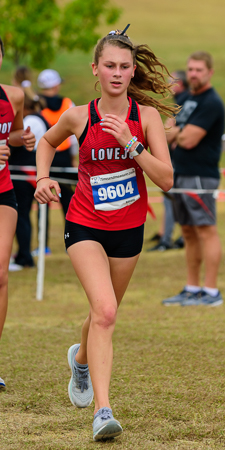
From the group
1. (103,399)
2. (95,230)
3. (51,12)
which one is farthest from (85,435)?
(51,12)

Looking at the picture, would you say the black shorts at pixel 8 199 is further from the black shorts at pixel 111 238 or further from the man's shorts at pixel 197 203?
the man's shorts at pixel 197 203

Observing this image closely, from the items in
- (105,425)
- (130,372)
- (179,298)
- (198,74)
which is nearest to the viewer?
(105,425)

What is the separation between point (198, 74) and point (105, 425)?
14.0ft

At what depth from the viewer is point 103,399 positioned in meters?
3.07

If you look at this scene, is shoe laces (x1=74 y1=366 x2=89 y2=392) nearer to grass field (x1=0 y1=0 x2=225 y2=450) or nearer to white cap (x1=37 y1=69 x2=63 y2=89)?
grass field (x1=0 y1=0 x2=225 y2=450)

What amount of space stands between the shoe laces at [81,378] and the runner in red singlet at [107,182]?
0.28 meters

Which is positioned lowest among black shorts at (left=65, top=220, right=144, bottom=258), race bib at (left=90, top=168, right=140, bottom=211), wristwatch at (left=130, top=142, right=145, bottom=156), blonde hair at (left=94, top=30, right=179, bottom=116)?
black shorts at (left=65, top=220, right=144, bottom=258)

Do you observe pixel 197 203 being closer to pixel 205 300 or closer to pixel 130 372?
pixel 205 300

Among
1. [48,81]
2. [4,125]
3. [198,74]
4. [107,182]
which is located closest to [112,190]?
[107,182]

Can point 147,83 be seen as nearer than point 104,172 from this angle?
No

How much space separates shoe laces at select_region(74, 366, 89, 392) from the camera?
3.70 metres

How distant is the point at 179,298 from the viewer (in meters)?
6.59

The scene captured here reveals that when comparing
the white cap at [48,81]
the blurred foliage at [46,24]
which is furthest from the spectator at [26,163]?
the blurred foliage at [46,24]

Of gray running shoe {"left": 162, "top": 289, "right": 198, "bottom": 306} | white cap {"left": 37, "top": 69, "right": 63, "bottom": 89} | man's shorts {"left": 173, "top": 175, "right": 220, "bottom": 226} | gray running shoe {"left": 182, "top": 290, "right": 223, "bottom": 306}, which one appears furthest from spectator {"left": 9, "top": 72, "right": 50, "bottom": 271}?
gray running shoe {"left": 182, "top": 290, "right": 223, "bottom": 306}
